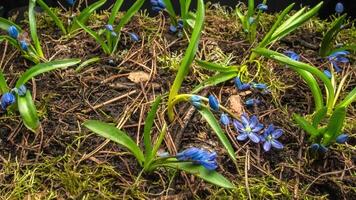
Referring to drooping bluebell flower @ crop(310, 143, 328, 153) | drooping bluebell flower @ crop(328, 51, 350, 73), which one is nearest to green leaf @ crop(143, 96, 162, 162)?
drooping bluebell flower @ crop(310, 143, 328, 153)

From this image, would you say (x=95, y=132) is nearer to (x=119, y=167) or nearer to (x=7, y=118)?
(x=119, y=167)

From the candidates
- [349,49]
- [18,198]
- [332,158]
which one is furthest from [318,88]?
[18,198]

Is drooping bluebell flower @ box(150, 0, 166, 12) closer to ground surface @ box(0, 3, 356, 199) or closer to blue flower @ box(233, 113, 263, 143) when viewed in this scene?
ground surface @ box(0, 3, 356, 199)

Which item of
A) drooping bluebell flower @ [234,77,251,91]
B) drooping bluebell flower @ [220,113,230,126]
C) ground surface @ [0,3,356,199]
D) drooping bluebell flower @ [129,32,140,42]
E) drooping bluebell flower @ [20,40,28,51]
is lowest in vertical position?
ground surface @ [0,3,356,199]

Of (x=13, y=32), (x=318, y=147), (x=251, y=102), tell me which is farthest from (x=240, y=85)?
(x=13, y=32)

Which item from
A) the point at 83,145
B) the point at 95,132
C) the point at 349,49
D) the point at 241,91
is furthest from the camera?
the point at 349,49

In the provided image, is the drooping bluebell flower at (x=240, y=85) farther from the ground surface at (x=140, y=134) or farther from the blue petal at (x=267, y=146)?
the blue petal at (x=267, y=146)
